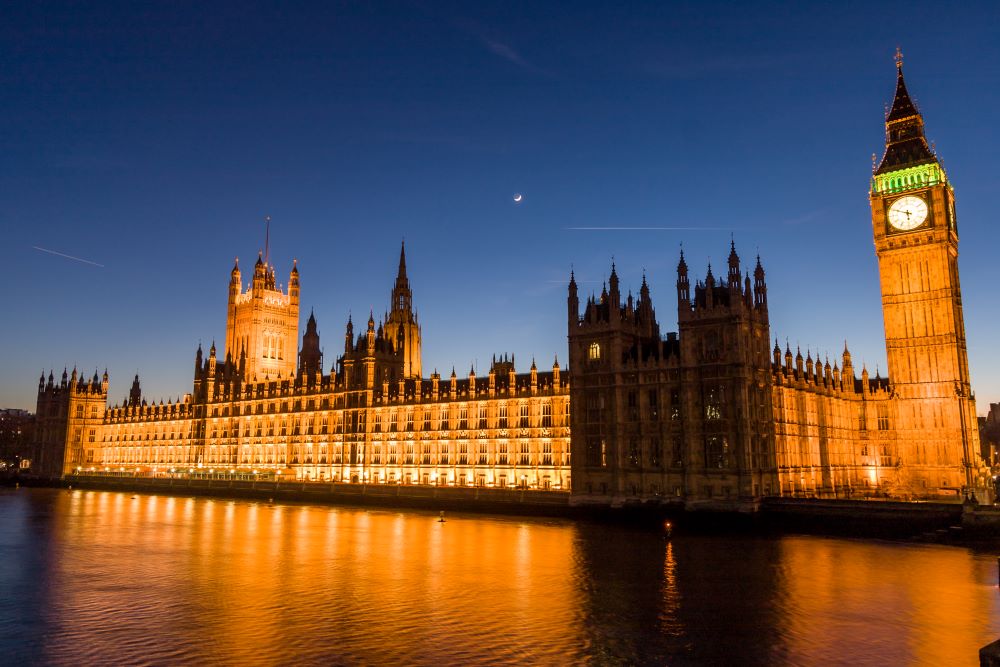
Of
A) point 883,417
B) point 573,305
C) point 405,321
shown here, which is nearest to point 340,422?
point 405,321

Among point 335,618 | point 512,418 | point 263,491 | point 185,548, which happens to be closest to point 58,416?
point 263,491

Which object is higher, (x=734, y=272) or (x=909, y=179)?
(x=909, y=179)

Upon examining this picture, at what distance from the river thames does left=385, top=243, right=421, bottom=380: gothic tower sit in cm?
7576

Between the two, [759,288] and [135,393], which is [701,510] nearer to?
[759,288]

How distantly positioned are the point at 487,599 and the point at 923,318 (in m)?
78.2

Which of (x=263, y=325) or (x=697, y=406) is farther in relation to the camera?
(x=263, y=325)

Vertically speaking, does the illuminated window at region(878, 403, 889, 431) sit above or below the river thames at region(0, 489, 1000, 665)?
above

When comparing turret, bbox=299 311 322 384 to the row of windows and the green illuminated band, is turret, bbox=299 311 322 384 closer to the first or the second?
the row of windows

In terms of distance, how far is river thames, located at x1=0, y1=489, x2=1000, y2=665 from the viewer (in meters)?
28.9

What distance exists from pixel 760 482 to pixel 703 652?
50.8 metres

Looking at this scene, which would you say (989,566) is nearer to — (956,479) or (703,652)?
(703,652)

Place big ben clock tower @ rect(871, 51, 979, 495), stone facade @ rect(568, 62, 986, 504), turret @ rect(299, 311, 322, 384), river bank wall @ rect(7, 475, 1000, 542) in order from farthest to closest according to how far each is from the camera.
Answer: turret @ rect(299, 311, 322, 384), big ben clock tower @ rect(871, 51, 979, 495), stone facade @ rect(568, 62, 986, 504), river bank wall @ rect(7, 475, 1000, 542)

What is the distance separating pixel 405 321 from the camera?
468 ft

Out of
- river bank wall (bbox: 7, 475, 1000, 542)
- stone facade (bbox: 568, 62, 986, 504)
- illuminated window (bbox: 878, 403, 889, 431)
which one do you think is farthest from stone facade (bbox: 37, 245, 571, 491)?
illuminated window (bbox: 878, 403, 889, 431)
